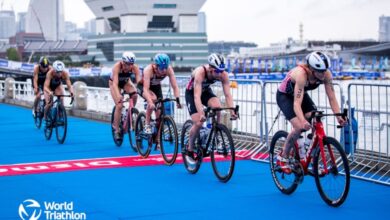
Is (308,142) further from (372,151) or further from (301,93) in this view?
(372,151)

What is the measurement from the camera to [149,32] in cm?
17488

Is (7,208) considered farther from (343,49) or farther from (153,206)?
(343,49)

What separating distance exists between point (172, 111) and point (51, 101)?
11.0 feet

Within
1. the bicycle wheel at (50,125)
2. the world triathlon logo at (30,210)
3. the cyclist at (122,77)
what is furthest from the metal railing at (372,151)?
the bicycle wheel at (50,125)

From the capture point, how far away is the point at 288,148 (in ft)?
28.1

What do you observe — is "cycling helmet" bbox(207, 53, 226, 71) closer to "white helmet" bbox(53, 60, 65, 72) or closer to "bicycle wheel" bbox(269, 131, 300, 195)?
"bicycle wheel" bbox(269, 131, 300, 195)

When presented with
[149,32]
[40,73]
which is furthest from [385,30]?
[40,73]

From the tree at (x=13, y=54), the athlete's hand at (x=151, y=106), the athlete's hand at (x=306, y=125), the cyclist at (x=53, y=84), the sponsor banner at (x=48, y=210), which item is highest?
the tree at (x=13, y=54)

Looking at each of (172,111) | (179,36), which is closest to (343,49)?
(179,36)

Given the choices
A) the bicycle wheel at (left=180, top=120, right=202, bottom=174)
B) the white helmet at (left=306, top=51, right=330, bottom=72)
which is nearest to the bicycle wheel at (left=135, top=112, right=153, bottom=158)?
the bicycle wheel at (left=180, top=120, right=202, bottom=174)

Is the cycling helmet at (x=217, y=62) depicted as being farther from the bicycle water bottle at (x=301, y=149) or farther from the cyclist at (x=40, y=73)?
the cyclist at (x=40, y=73)

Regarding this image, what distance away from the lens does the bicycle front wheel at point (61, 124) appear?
1467 centimetres

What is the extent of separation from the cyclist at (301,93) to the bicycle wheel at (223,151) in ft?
2.76

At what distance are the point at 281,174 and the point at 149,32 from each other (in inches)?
6598
